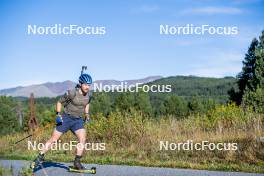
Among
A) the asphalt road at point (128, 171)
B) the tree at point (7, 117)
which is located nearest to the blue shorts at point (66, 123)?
the asphalt road at point (128, 171)

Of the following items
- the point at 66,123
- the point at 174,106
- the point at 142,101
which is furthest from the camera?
the point at 174,106

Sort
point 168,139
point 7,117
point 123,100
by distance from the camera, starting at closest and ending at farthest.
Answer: point 168,139
point 123,100
point 7,117

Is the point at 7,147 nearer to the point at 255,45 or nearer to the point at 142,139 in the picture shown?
the point at 142,139

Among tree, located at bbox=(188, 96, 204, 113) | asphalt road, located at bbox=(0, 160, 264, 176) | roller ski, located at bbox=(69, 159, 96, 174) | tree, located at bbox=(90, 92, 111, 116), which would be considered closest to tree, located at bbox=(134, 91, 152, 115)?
tree, located at bbox=(90, 92, 111, 116)

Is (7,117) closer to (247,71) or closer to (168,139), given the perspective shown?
(247,71)

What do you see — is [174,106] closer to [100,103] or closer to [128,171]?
[100,103]

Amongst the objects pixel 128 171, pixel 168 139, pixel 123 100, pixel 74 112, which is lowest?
pixel 128 171

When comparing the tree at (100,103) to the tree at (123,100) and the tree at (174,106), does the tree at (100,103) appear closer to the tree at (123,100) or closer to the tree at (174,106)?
the tree at (123,100)

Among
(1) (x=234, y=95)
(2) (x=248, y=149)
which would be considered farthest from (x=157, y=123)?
(1) (x=234, y=95)

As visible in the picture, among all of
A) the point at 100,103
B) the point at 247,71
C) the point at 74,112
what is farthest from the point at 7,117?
the point at 74,112

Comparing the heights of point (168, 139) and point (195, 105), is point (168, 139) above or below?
below

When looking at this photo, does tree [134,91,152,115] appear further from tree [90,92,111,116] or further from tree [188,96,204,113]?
tree [188,96,204,113]

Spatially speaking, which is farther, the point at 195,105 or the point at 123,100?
the point at 195,105

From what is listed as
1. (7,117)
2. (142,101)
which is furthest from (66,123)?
(7,117)
